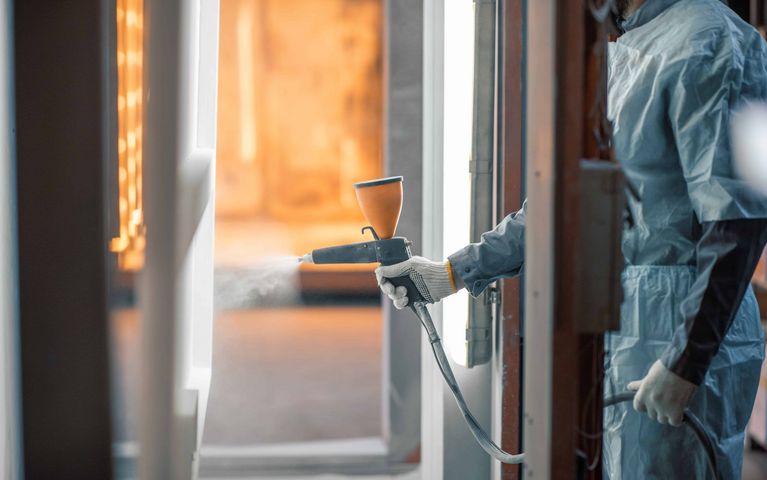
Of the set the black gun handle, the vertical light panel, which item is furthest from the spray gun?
Answer: the vertical light panel

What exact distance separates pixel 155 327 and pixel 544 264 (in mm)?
513

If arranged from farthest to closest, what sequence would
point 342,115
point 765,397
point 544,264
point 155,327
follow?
point 342,115 → point 765,397 → point 155,327 → point 544,264

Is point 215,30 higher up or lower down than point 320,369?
higher up

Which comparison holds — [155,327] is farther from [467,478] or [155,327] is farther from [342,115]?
[342,115]

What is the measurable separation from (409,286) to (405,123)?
3.29 feet

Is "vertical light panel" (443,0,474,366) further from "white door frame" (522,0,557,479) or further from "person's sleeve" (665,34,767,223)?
"white door frame" (522,0,557,479)

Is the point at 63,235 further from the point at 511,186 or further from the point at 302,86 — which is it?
the point at 302,86

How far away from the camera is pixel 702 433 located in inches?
43.9

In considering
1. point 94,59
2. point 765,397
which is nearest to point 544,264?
point 94,59

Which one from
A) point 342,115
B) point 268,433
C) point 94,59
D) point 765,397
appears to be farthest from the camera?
point 342,115

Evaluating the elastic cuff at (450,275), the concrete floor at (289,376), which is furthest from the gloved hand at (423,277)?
the concrete floor at (289,376)

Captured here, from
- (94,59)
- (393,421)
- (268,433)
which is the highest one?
(94,59)

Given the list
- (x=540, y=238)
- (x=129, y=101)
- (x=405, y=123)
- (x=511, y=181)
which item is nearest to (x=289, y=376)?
(x=405, y=123)

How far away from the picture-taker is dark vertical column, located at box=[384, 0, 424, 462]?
229cm
